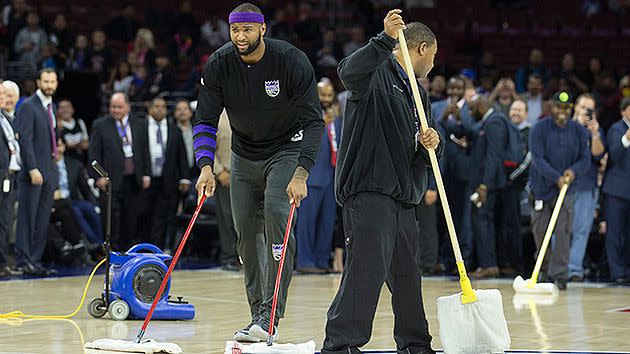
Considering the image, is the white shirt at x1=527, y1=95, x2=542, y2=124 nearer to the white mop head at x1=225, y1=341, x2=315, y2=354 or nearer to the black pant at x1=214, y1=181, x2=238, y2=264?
the black pant at x1=214, y1=181, x2=238, y2=264

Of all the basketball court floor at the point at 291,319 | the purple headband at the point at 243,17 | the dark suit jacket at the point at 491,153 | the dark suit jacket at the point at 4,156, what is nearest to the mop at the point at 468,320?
the basketball court floor at the point at 291,319

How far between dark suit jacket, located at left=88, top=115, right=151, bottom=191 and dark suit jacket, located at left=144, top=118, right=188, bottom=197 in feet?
0.51

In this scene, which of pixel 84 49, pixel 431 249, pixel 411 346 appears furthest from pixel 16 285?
pixel 84 49

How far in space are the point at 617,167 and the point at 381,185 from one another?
23.8ft

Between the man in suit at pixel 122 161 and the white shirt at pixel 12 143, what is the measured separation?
1.70 m

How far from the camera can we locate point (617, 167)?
1325 cm

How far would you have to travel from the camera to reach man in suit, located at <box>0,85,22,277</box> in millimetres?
12961

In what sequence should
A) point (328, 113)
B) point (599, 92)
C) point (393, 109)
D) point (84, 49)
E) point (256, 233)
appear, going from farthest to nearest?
1. point (84, 49)
2. point (599, 92)
3. point (328, 113)
4. point (256, 233)
5. point (393, 109)

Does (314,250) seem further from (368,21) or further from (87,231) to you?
(368,21)

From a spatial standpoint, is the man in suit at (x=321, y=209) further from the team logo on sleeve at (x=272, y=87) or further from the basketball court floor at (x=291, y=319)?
the team logo on sleeve at (x=272, y=87)

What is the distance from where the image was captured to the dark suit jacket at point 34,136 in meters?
13.2

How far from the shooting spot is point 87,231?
1528 centimetres

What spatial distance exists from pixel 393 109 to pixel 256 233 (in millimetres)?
1634

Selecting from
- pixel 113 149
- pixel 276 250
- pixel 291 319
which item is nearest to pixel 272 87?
pixel 276 250
